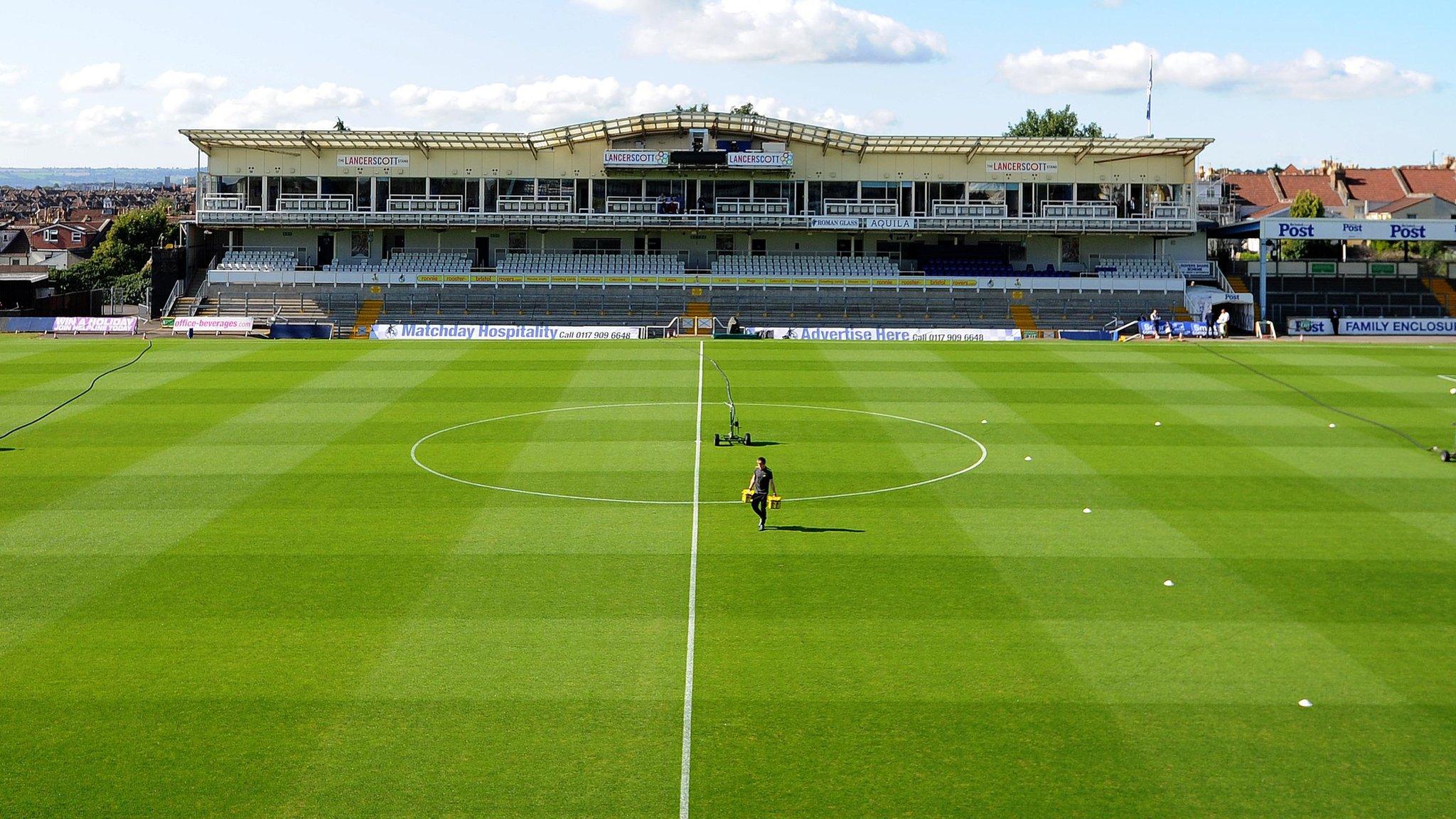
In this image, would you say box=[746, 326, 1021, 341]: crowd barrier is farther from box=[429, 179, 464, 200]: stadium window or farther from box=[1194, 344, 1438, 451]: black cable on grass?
box=[429, 179, 464, 200]: stadium window

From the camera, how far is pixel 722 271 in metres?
78.3

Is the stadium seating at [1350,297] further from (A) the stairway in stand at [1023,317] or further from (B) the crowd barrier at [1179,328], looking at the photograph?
(A) the stairway in stand at [1023,317]

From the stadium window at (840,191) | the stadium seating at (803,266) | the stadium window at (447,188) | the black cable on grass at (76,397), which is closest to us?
the black cable on grass at (76,397)

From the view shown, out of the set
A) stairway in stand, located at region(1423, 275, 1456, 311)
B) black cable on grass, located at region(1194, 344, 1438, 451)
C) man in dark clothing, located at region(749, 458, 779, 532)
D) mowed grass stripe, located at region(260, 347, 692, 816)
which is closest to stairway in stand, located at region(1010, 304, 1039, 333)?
black cable on grass, located at region(1194, 344, 1438, 451)

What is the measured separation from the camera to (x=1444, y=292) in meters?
78.6

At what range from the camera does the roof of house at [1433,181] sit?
132 meters

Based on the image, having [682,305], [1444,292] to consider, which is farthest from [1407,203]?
[682,305]

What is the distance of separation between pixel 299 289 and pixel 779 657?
61553 millimetres

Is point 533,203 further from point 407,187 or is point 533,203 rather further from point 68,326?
point 68,326

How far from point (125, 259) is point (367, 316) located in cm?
6536

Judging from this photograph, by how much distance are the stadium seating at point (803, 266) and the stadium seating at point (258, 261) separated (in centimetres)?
2569

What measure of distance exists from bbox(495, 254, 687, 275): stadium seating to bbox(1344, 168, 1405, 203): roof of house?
84.3 meters

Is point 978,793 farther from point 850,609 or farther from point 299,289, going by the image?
point 299,289

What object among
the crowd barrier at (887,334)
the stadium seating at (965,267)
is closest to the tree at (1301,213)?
the stadium seating at (965,267)
